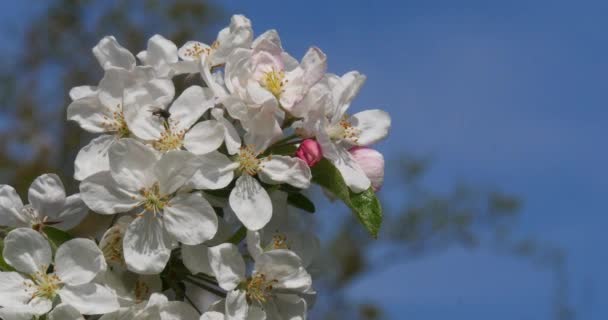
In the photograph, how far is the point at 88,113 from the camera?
1.81 metres

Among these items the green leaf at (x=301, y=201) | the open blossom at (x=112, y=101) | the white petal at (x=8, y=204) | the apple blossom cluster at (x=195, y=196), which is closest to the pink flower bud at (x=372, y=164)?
the apple blossom cluster at (x=195, y=196)

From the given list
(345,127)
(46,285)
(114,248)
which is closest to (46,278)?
(46,285)

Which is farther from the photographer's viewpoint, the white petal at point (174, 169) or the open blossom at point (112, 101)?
the open blossom at point (112, 101)

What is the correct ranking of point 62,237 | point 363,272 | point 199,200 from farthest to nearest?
point 363,272, point 62,237, point 199,200

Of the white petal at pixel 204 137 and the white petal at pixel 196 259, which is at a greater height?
the white petal at pixel 204 137

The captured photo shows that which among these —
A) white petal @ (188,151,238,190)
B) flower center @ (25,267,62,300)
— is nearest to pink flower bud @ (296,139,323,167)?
white petal @ (188,151,238,190)

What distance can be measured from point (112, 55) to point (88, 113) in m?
0.11

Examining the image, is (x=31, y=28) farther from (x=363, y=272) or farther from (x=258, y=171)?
(x=258, y=171)

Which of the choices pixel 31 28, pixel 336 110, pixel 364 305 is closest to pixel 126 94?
pixel 336 110

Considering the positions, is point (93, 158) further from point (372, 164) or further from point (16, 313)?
A: point (372, 164)

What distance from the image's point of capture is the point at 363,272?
50.1 feet

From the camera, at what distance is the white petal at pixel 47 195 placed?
171 centimetres

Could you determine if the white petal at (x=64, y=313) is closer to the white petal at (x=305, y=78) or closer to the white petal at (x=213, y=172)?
the white petal at (x=213, y=172)

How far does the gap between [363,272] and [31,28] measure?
574 cm
